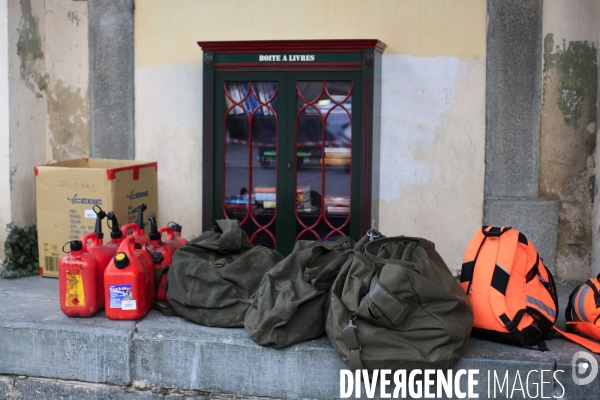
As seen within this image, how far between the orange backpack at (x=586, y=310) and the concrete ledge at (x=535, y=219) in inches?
60.6

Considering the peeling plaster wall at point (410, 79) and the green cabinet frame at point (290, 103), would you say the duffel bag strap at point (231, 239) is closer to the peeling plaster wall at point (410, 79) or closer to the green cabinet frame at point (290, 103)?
the green cabinet frame at point (290, 103)

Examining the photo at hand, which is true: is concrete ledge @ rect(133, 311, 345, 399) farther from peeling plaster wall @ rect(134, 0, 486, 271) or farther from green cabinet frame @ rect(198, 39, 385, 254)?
peeling plaster wall @ rect(134, 0, 486, 271)

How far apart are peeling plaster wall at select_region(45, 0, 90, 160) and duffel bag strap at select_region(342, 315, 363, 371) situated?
3451mm

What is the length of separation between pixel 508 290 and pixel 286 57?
8.18 feet

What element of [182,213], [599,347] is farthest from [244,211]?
[599,347]

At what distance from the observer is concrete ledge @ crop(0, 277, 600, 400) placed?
11.7 feet

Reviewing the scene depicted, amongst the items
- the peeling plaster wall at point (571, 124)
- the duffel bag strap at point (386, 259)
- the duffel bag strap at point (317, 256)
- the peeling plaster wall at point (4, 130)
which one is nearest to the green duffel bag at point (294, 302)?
the duffel bag strap at point (317, 256)

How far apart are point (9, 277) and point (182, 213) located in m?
1.41

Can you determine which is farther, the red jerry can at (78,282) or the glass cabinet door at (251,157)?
the glass cabinet door at (251,157)

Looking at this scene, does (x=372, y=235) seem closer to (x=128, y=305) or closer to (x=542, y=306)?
(x=542, y=306)

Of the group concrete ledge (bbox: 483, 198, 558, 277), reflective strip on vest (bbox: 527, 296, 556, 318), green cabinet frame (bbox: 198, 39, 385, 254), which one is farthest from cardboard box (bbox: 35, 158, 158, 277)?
reflective strip on vest (bbox: 527, 296, 556, 318)

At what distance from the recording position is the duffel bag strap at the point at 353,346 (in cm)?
338

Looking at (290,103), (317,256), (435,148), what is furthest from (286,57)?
(317,256)

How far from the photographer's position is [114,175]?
193 inches
